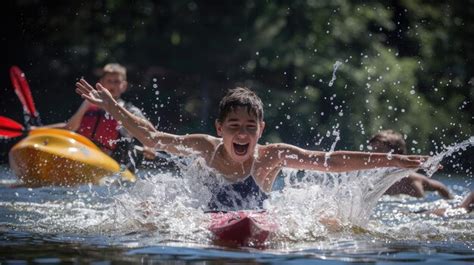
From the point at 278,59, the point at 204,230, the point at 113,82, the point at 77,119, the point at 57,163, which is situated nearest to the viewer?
the point at 204,230

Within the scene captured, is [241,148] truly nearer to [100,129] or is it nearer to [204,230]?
[204,230]

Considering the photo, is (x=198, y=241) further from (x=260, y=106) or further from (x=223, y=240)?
(x=260, y=106)

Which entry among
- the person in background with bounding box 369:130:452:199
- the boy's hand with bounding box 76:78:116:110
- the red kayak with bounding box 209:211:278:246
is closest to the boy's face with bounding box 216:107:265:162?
the red kayak with bounding box 209:211:278:246

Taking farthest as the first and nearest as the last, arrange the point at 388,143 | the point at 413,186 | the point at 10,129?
1. the point at 10,129
2. the point at 413,186
3. the point at 388,143

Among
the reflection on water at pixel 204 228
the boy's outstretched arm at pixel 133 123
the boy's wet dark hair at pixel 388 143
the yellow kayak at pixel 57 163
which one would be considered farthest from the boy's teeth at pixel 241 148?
the yellow kayak at pixel 57 163

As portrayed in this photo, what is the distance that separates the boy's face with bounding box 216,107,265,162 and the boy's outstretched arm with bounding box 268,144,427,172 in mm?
286

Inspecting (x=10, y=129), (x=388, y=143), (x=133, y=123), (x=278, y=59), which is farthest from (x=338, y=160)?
(x=278, y=59)

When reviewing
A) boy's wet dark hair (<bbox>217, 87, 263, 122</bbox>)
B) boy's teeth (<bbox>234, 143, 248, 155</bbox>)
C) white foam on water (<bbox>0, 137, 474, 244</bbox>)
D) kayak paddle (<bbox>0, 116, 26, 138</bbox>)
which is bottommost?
white foam on water (<bbox>0, 137, 474, 244</bbox>)

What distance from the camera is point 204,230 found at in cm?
530

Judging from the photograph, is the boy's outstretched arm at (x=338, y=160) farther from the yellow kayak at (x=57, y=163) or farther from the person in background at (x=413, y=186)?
the yellow kayak at (x=57, y=163)

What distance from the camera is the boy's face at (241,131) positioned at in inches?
226

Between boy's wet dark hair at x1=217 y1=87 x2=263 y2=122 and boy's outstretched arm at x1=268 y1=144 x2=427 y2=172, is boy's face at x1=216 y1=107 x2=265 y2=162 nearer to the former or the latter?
boy's wet dark hair at x1=217 y1=87 x2=263 y2=122

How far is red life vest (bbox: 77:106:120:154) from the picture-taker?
1002 cm

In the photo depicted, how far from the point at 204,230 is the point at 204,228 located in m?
0.02
